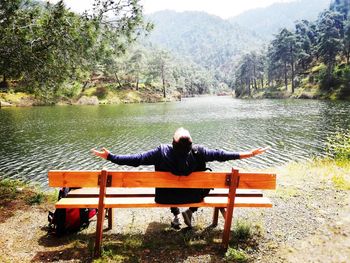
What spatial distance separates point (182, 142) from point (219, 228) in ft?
8.20

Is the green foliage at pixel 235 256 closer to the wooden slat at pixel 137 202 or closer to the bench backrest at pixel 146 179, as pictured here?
the wooden slat at pixel 137 202

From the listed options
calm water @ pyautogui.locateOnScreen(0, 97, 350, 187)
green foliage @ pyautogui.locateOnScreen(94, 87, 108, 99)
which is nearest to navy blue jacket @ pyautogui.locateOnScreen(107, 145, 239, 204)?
calm water @ pyautogui.locateOnScreen(0, 97, 350, 187)

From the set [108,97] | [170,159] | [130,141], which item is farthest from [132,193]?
[108,97]

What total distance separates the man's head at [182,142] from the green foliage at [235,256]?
75.2 inches

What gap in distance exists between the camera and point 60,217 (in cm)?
626

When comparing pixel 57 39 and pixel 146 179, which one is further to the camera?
pixel 57 39

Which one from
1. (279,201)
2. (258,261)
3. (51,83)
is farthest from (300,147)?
(258,261)

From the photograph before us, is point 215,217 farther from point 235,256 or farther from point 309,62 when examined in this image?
point 309,62

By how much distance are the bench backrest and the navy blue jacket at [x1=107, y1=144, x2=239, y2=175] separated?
17cm

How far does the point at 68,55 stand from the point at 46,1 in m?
1.96

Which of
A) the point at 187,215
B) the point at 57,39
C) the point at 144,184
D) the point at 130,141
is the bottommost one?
the point at 130,141

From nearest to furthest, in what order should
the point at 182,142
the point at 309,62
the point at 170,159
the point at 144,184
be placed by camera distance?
the point at 182,142 → the point at 144,184 → the point at 170,159 → the point at 309,62

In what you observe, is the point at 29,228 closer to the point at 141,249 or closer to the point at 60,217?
the point at 60,217

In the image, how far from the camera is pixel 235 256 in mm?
5398
